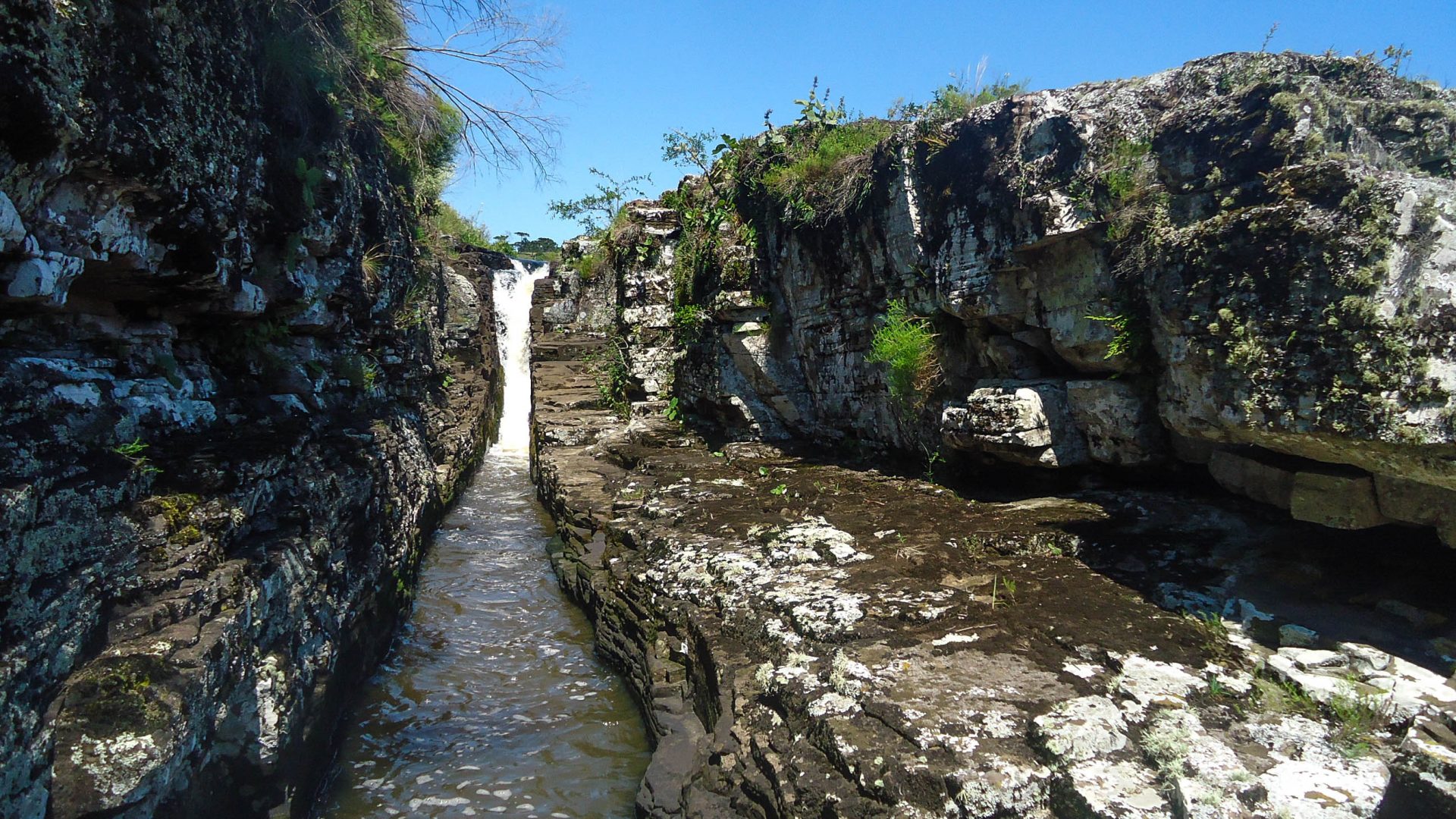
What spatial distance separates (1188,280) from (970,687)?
113 inches

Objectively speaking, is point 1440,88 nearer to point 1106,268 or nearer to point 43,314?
point 1106,268

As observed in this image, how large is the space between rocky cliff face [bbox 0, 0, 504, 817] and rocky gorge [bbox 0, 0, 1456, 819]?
3cm

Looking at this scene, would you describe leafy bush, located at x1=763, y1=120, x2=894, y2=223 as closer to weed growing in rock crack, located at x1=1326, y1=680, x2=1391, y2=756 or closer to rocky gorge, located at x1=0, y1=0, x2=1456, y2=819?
rocky gorge, located at x1=0, y1=0, x2=1456, y2=819

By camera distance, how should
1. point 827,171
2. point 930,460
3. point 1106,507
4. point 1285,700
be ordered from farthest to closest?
point 827,171 < point 930,460 < point 1106,507 < point 1285,700

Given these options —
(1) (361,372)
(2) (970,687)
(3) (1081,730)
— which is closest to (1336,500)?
(3) (1081,730)

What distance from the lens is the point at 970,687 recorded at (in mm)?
3502

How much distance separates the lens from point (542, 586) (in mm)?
8531

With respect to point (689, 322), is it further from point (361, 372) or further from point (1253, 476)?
point (1253, 476)

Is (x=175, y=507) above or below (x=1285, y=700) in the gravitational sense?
above

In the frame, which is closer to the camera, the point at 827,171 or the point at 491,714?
the point at 491,714

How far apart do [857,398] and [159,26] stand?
22.3 feet

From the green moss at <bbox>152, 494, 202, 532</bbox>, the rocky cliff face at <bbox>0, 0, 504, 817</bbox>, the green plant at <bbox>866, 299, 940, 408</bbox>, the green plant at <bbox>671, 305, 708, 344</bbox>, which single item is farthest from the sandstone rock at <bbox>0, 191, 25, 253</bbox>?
the green plant at <bbox>671, 305, 708, 344</bbox>

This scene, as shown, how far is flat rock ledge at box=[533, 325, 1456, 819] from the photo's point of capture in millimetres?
2791

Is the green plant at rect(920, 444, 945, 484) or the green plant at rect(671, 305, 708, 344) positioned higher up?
the green plant at rect(671, 305, 708, 344)
